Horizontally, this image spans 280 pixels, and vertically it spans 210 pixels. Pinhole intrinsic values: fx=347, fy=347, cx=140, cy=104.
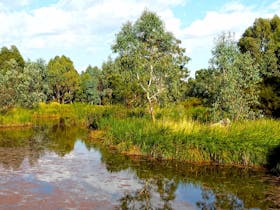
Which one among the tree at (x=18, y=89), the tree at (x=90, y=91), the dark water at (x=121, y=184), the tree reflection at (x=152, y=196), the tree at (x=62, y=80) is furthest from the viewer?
the tree at (x=90, y=91)

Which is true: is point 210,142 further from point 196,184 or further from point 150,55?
point 150,55

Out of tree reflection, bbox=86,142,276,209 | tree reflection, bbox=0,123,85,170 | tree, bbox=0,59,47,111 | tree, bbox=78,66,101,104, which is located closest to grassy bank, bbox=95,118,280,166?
tree reflection, bbox=86,142,276,209

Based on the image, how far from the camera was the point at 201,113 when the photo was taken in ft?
82.2

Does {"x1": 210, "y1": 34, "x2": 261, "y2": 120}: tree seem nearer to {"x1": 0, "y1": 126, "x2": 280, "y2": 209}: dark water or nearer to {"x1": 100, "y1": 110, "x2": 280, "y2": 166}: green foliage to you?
{"x1": 100, "y1": 110, "x2": 280, "y2": 166}: green foliage

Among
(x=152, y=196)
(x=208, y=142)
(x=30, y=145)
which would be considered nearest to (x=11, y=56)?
(x=30, y=145)

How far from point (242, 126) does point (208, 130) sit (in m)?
1.51

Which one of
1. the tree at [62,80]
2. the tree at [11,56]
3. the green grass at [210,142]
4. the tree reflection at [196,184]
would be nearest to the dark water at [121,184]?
the tree reflection at [196,184]

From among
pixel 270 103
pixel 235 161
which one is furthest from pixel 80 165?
pixel 270 103

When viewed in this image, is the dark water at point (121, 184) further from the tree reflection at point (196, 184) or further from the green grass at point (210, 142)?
the green grass at point (210, 142)

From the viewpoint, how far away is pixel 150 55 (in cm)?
2070

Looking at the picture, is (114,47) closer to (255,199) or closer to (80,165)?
(80,165)

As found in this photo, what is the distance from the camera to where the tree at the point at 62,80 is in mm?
59219

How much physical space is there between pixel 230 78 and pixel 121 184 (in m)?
→ 8.58

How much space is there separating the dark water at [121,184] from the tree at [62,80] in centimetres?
4252
